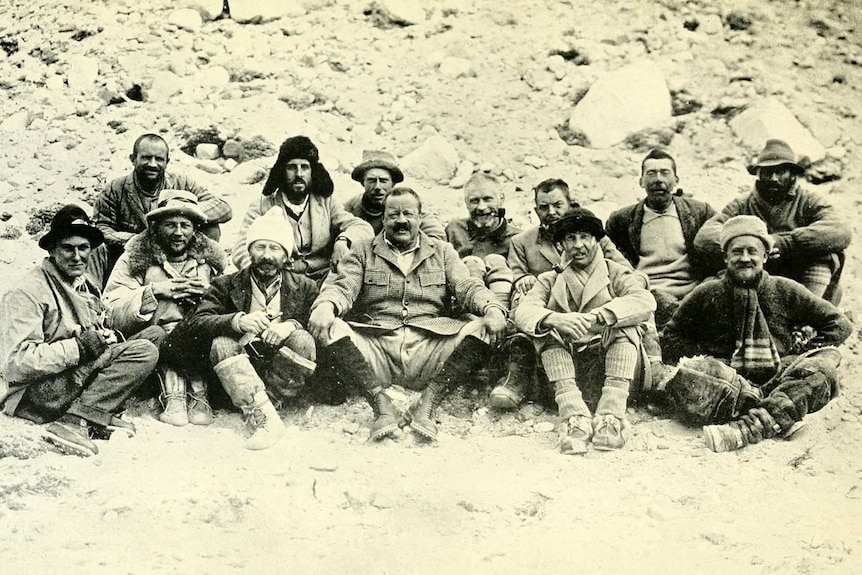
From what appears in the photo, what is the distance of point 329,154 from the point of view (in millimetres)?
4758

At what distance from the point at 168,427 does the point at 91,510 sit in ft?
1.40

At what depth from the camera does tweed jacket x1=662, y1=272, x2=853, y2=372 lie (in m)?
3.92

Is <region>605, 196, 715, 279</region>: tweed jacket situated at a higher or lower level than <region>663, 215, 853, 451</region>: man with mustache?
higher

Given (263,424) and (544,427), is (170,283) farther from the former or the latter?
(544,427)

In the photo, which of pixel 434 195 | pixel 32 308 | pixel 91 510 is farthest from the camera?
pixel 434 195

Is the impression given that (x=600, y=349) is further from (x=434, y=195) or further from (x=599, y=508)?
(x=434, y=195)

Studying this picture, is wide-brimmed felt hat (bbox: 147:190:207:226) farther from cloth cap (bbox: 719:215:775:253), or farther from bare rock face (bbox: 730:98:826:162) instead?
bare rock face (bbox: 730:98:826:162)

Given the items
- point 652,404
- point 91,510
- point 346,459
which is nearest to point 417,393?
point 346,459

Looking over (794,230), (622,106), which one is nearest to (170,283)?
(622,106)

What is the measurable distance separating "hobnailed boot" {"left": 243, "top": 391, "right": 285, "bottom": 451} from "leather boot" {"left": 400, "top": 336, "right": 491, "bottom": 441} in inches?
19.3

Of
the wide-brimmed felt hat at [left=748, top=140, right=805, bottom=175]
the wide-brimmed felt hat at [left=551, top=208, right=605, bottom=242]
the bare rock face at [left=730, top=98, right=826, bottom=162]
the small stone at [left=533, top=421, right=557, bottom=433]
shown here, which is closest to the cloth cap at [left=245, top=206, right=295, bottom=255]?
the wide-brimmed felt hat at [left=551, top=208, right=605, bottom=242]

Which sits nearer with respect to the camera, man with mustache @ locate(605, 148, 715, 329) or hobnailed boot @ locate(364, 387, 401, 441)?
hobnailed boot @ locate(364, 387, 401, 441)

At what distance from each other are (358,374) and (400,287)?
1.31ft

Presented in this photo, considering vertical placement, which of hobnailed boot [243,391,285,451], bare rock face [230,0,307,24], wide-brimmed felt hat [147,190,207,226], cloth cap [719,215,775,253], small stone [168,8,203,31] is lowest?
hobnailed boot [243,391,285,451]
